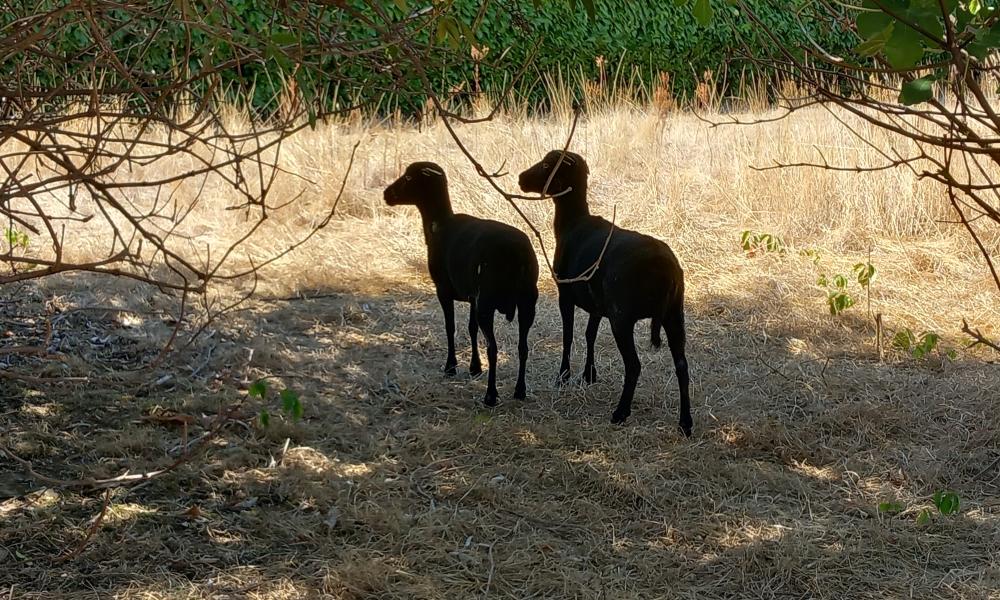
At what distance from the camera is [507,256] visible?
16.1 ft

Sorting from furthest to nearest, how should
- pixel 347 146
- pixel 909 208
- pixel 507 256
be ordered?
1. pixel 347 146
2. pixel 909 208
3. pixel 507 256

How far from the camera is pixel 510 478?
4.37 m

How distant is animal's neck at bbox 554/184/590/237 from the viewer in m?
5.36

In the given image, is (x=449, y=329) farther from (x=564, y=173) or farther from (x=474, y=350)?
(x=564, y=173)

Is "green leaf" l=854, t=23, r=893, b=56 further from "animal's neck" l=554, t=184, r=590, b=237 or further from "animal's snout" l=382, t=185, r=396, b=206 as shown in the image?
"animal's snout" l=382, t=185, r=396, b=206

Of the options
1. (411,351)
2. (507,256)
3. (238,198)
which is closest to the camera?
(507,256)

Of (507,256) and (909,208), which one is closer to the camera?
(507,256)

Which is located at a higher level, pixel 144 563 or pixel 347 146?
pixel 347 146

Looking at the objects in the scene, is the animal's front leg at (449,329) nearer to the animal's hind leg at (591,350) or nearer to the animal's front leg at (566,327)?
the animal's front leg at (566,327)

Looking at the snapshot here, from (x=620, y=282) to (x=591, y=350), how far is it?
925 millimetres

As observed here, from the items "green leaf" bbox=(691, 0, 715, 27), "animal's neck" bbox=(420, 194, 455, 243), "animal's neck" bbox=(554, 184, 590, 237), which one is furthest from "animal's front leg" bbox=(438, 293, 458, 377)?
"green leaf" bbox=(691, 0, 715, 27)

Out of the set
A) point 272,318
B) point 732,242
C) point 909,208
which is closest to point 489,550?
point 272,318

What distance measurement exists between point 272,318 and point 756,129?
5.03m

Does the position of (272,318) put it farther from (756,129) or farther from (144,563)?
(756,129)
